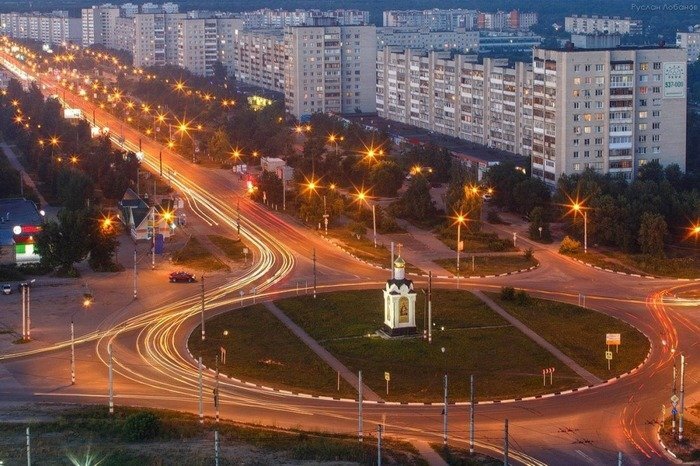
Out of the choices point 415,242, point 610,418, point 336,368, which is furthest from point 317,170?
point 610,418

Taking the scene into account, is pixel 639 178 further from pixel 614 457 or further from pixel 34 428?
pixel 34 428

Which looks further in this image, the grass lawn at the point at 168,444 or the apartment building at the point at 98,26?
the apartment building at the point at 98,26

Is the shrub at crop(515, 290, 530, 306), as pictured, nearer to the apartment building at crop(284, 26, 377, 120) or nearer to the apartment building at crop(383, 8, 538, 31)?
the apartment building at crop(284, 26, 377, 120)

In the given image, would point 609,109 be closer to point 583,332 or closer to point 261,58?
point 583,332

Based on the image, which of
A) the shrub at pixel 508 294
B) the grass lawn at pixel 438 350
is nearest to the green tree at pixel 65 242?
the grass lawn at pixel 438 350

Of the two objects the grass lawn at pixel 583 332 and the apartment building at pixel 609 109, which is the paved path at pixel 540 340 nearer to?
the grass lawn at pixel 583 332
